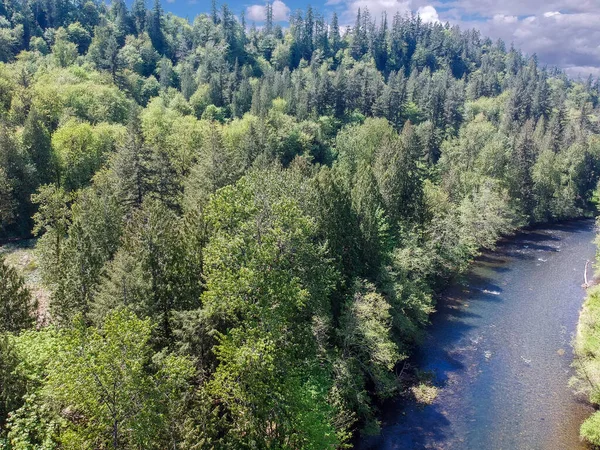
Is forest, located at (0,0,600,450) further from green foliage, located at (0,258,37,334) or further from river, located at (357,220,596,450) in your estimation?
river, located at (357,220,596,450)

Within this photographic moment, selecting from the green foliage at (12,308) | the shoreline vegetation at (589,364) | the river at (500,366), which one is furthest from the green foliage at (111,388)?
the shoreline vegetation at (589,364)

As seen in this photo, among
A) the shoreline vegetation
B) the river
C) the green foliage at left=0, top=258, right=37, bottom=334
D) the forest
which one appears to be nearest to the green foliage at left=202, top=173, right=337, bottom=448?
the forest

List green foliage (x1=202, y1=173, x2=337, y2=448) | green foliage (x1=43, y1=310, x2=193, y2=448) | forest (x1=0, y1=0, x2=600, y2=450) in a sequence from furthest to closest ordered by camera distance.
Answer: green foliage (x1=202, y1=173, x2=337, y2=448)
forest (x1=0, y1=0, x2=600, y2=450)
green foliage (x1=43, y1=310, x2=193, y2=448)

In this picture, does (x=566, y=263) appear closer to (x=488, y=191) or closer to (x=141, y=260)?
(x=488, y=191)

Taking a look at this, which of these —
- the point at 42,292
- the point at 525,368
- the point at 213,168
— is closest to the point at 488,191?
the point at 525,368

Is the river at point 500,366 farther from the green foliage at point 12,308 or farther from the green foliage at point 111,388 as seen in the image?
the green foliage at point 12,308

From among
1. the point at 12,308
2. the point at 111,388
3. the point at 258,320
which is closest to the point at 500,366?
the point at 258,320

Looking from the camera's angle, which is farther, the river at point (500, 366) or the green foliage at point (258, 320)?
the river at point (500, 366)
